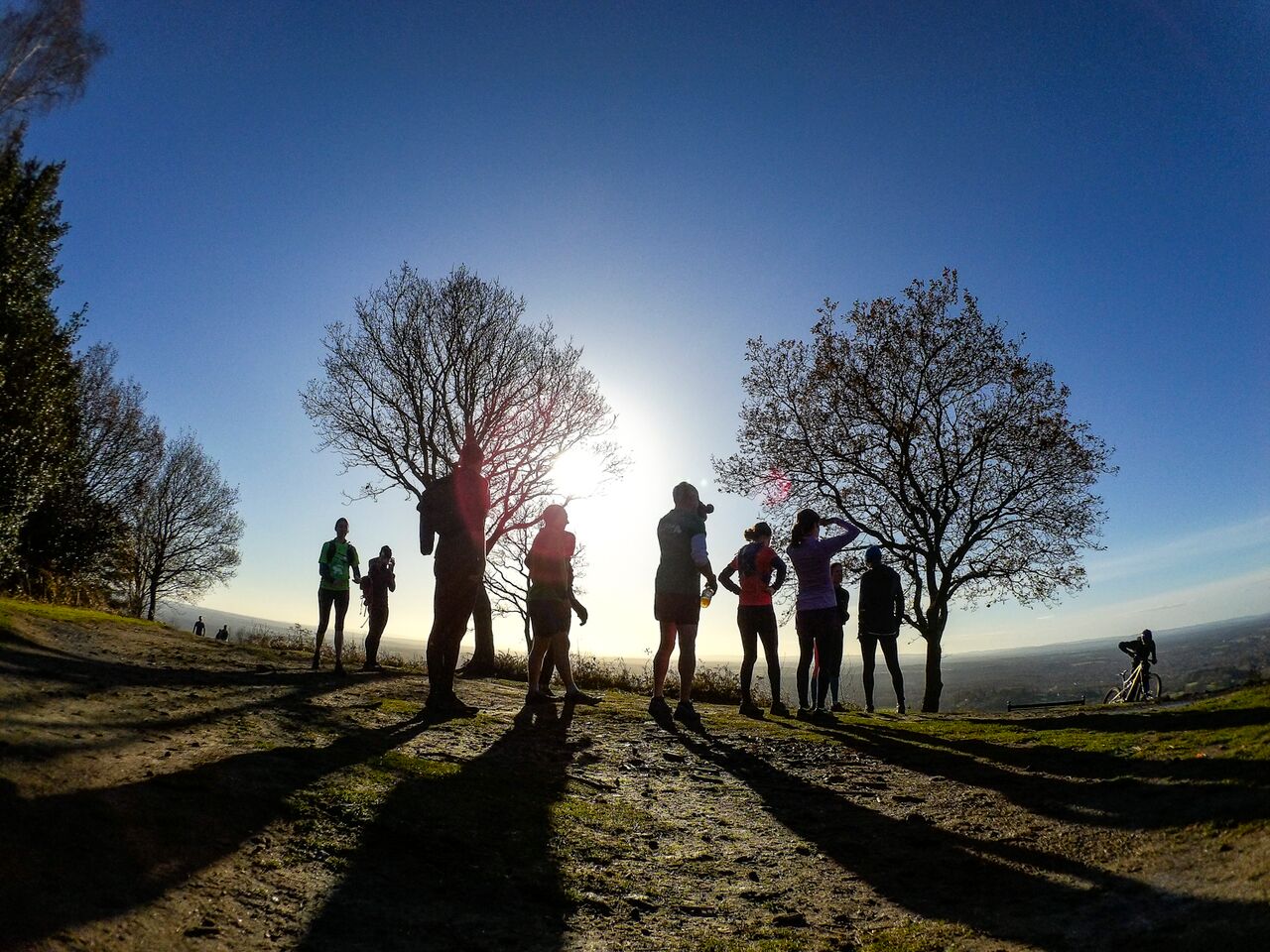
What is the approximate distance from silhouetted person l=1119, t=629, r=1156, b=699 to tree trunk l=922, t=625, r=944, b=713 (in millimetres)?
5702

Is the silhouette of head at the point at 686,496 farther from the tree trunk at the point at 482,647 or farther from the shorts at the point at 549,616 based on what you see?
the tree trunk at the point at 482,647

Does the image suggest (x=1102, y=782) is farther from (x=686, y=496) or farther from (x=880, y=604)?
(x=880, y=604)

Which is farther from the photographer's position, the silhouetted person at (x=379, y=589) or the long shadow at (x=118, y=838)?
the silhouetted person at (x=379, y=589)

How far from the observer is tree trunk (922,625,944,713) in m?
19.2

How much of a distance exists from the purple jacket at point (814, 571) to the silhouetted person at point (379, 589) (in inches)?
311

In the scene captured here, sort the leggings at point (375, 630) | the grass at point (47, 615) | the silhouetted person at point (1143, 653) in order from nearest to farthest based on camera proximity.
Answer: the grass at point (47, 615) < the leggings at point (375, 630) < the silhouetted person at point (1143, 653)

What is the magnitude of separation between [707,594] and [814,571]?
4.78 feet

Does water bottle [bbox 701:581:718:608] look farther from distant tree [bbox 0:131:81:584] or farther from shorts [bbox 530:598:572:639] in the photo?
distant tree [bbox 0:131:81:584]

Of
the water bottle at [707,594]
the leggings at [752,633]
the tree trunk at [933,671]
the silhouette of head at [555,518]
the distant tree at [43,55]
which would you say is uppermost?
the distant tree at [43,55]

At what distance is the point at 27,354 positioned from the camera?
54.9 ft

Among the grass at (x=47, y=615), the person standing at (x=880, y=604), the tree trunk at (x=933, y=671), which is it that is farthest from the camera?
the tree trunk at (x=933, y=671)

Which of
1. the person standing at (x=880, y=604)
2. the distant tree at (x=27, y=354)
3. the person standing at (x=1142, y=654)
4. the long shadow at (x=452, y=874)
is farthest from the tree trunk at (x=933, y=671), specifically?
the distant tree at (x=27, y=354)

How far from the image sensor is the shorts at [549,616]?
23.8 ft

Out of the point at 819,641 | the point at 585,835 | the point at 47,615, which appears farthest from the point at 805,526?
the point at 47,615
